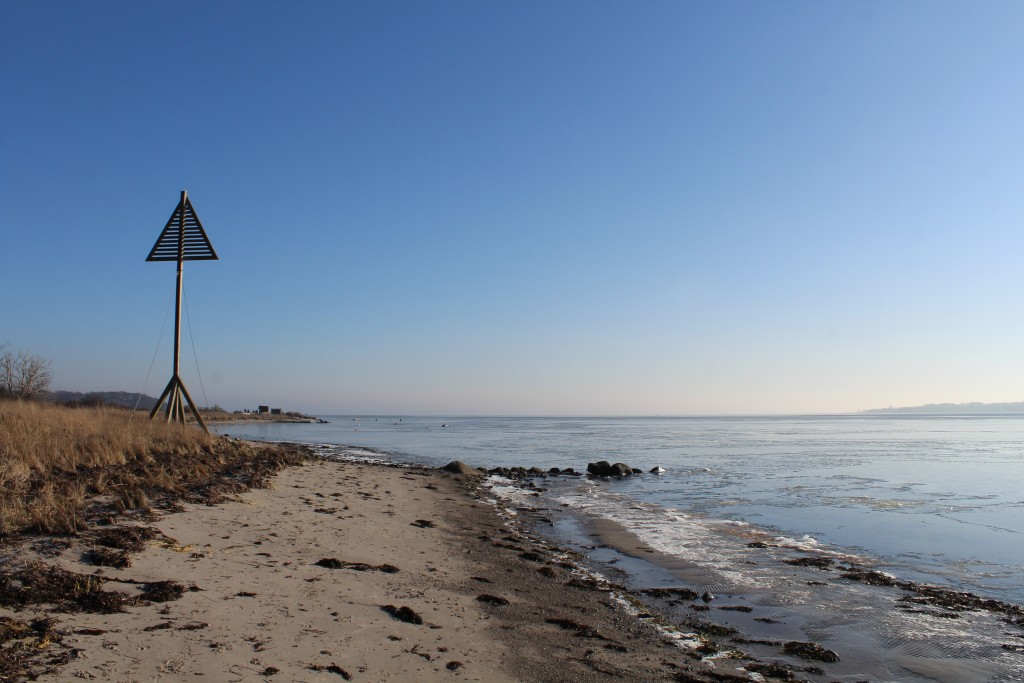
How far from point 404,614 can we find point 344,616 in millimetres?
703

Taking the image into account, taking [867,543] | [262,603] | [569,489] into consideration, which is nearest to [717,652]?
[262,603]

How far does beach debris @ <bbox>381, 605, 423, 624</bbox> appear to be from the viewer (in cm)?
723

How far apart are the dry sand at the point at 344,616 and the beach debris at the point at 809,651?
1286mm

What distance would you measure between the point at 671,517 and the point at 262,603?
13668 millimetres

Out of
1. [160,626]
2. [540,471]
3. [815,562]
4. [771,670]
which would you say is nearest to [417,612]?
[160,626]

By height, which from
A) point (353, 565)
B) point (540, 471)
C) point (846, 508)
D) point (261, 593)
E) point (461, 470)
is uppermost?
point (261, 593)

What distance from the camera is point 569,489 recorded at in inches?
977

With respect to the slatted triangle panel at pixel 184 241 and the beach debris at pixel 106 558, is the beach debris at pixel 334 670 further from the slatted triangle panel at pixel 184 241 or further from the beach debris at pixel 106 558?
the slatted triangle panel at pixel 184 241

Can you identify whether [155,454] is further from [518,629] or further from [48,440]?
[518,629]

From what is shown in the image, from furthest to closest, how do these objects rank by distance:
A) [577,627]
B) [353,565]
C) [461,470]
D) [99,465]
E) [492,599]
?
[461,470] → [99,465] → [353,565] → [492,599] → [577,627]

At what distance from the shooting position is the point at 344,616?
23.1ft

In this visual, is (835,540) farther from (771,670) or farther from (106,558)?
(106,558)

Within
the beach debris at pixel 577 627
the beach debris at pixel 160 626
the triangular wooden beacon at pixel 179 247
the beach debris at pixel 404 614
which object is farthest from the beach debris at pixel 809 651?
the triangular wooden beacon at pixel 179 247

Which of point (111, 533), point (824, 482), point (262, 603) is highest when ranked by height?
point (111, 533)
